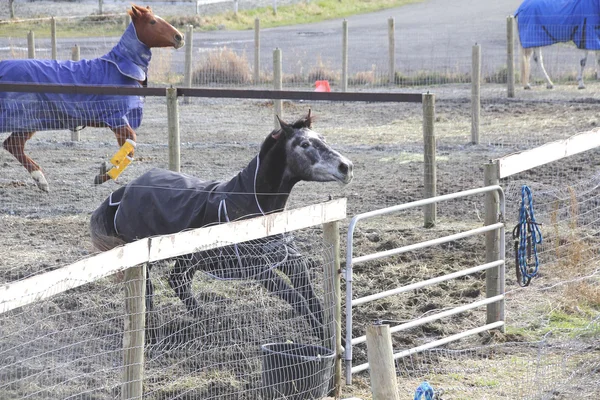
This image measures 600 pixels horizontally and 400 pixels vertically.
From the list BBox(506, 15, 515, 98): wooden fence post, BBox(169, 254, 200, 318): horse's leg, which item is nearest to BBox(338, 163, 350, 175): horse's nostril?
BBox(169, 254, 200, 318): horse's leg

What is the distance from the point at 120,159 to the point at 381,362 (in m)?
7.01

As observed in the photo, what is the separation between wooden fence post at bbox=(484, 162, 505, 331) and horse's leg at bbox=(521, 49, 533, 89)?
13171mm

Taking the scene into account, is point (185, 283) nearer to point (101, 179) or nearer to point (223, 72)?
point (101, 179)

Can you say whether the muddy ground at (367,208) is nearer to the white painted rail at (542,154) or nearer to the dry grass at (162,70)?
the white painted rail at (542,154)

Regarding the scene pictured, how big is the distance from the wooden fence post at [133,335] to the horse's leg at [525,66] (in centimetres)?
1592

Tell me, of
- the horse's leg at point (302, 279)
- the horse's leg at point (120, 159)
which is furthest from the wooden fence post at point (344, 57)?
the horse's leg at point (302, 279)

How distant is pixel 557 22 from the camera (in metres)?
19.6

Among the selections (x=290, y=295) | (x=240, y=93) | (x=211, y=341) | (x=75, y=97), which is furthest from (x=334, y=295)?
(x=75, y=97)

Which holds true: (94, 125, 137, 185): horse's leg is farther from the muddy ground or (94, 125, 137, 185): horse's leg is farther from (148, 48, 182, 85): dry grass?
(148, 48, 182, 85): dry grass

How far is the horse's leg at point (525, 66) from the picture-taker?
1941cm

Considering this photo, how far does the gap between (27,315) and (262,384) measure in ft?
6.02

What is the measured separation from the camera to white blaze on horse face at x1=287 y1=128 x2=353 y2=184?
654 cm

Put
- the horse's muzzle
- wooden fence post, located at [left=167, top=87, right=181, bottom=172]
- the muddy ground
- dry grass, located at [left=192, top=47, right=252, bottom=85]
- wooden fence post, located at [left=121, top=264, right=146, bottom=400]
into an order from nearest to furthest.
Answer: wooden fence post, located at [left=121, top=264, right=146, bottom=400] → the muddy ground → wooden fence post, located at [left=167, top=87, right=181, bottom=172] → the horse's muzzle → dry grass, located at [left=192, top=47, right=252, bottom=85]

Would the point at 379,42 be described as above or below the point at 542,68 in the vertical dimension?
above
